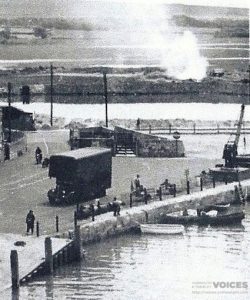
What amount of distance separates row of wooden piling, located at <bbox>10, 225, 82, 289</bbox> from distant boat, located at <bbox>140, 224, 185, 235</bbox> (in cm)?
653

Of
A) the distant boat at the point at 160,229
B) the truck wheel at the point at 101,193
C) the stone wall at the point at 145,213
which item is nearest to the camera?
the stone wall at the point at 145,213

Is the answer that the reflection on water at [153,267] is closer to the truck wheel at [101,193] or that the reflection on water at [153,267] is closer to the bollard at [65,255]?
the bollard at [65,255]

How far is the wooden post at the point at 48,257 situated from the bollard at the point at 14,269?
234cm

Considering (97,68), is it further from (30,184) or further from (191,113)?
(30,184)

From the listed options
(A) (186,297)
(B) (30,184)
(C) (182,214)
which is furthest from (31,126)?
(A) (186,297)

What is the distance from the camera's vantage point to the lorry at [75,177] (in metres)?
58.3

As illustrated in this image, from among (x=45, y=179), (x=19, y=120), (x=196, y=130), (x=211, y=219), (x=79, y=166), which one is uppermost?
(x=19, y=120)

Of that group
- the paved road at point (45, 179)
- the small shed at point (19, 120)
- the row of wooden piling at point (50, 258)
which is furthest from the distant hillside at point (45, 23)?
the row of wooden piling at point (50, 258)

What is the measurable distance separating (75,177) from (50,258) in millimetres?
11062

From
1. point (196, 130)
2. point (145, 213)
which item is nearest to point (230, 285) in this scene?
point (145, 213)

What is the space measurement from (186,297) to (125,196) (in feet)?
47.6

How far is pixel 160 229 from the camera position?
5688 cm

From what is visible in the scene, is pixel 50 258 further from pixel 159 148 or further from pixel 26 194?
pixel 159 148

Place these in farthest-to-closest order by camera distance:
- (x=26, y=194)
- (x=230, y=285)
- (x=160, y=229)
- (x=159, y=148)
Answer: (x=159, y=148) → (x=26, y=194) → (x=160, y=229) → (x=230, y=285)
